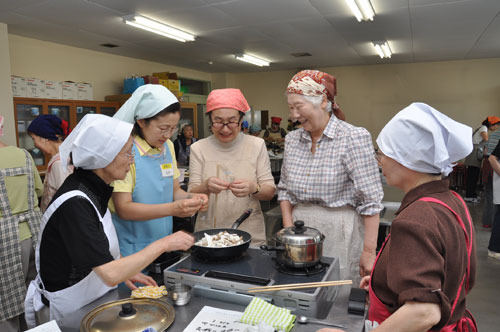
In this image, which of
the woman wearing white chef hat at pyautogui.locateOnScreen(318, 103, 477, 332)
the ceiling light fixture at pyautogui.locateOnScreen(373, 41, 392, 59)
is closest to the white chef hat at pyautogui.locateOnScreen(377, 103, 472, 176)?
the woman wearing white chef hat at pyautogui.locateOnScreen(318, 103, 477, 332)

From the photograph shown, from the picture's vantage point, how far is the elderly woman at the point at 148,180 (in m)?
1.70

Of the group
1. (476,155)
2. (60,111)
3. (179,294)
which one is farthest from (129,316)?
(476,155)

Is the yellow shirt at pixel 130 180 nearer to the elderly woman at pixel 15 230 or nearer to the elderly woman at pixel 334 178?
the elderly woman at pixel 334 178

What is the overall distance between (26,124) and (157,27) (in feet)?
7.99

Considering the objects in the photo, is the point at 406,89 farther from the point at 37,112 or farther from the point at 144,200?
the point at 144,200

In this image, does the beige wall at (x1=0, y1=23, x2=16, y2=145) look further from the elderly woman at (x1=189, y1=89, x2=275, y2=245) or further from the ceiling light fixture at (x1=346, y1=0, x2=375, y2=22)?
the ceiling light fixture at (x1=346, y1=0, x2=375, y2=22)

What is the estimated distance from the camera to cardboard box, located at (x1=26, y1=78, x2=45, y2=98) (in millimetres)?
5469

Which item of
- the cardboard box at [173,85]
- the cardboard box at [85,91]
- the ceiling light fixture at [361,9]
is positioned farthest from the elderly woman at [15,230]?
the cardboard box at [173,85]

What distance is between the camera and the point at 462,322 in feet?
3.61

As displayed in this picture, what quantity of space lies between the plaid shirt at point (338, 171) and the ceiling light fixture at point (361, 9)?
9.73ft

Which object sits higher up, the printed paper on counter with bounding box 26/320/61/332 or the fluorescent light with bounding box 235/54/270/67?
the fluorescent light with bounding box 235/54/270/67

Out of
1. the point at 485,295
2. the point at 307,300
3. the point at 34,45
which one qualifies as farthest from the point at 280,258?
the point at 34,45

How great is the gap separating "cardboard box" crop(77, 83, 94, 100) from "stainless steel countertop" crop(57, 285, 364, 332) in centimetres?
573

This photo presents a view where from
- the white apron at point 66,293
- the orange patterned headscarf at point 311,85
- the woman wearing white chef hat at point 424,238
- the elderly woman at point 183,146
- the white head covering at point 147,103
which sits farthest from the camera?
the elderly woman at point 183,146
